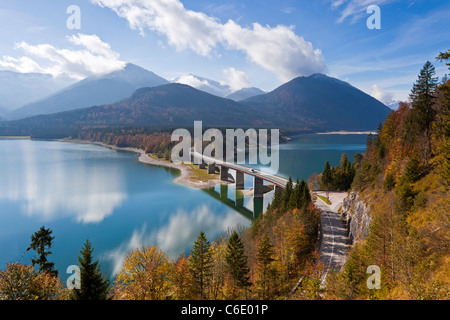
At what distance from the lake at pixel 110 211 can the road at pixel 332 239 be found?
681 inches

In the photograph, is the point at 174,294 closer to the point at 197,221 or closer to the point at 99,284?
the point at 99,284

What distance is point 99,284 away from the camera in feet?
56.1

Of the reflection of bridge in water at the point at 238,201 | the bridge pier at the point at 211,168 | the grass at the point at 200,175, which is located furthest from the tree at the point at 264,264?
the bridge pier at the point at 211,168

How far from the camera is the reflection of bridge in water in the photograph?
194 feet

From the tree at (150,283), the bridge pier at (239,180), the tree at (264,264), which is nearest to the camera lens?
the tree at (150,283)

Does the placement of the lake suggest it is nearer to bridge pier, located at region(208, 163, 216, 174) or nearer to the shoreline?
the shoreline

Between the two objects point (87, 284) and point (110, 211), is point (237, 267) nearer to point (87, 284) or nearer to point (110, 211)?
point (87, 284)

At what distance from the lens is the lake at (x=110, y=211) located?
41.1 metres

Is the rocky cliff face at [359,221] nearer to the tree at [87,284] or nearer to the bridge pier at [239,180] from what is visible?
the tree at [87,284]

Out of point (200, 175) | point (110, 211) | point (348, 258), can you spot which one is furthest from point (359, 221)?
point (200, 175)

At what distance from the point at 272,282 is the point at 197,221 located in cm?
3024

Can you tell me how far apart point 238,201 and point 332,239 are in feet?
120

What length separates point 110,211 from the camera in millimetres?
58312
